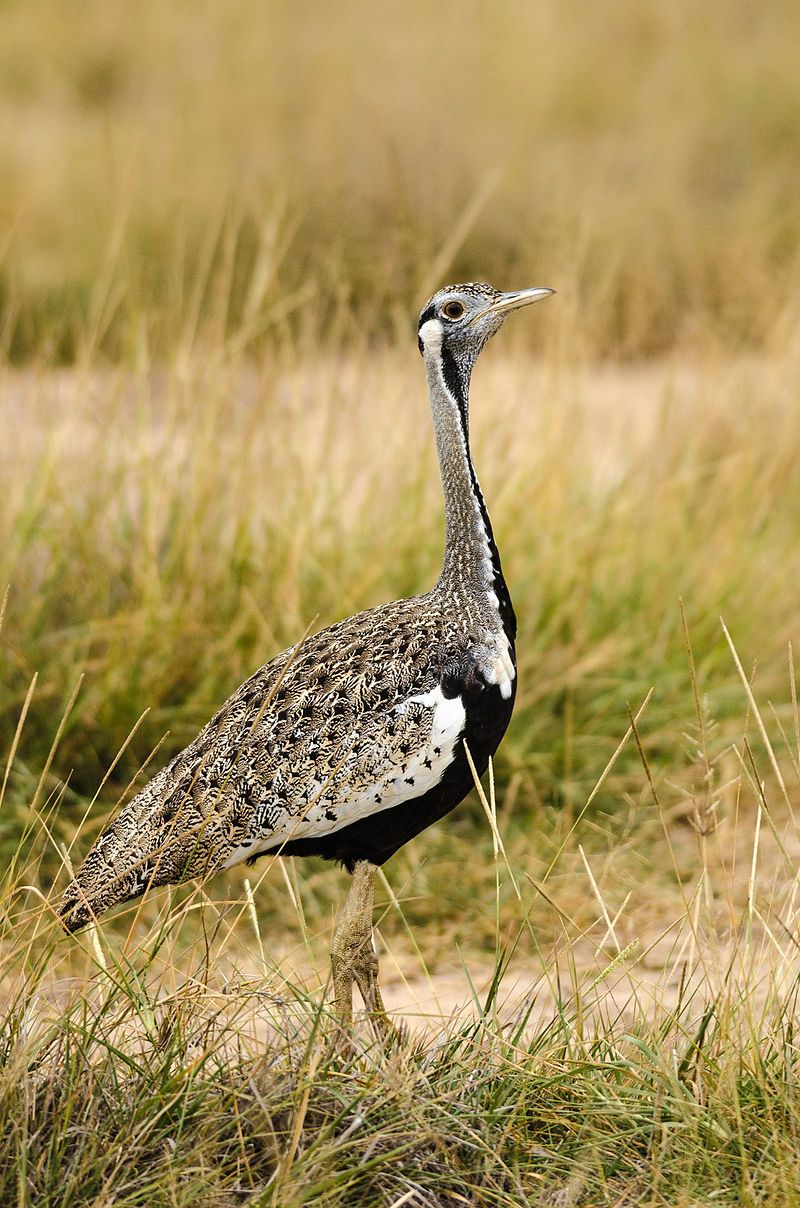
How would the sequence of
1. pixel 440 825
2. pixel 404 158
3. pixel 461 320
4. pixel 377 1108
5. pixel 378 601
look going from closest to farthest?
pixel 377 1108 < pixel 461 320 < pixel 440 825 < pixel 378 601 < pixel 404 158

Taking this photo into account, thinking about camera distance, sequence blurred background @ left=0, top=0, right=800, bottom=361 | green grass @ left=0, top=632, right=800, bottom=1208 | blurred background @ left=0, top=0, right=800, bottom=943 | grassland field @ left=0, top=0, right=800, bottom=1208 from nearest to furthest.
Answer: green grass @ left=0, top=632, right=800, bottom=1208, grassland field @ left=0, top=0, right=800, bottom=1208, blurred background @ left=0, top=0, right=800, bottom=943, blurred background @ left=0, top=0, right=800, bottom=361

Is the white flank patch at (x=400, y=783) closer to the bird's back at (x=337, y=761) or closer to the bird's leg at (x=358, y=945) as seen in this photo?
the bird's back at (x=337, y=761)

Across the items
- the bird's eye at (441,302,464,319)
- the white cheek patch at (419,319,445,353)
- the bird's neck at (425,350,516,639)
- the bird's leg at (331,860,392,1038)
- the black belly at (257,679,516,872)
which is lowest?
the bird's leg at (331,860,392,1038)

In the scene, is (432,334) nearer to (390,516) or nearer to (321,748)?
(321,748)

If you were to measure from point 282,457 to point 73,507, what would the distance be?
30.1 inches

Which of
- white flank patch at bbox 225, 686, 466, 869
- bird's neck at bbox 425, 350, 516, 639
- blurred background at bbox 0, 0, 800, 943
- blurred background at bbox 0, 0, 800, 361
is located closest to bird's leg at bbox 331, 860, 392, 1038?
white flank patch at bbox 225, 686, 466, 869

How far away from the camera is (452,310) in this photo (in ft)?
9.30

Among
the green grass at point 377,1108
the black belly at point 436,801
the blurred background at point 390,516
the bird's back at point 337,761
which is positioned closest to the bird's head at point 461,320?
the bird's back at point 337,761

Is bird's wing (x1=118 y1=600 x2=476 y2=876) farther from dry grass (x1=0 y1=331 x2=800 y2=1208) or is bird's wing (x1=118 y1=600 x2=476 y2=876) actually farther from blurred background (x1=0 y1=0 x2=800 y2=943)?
blurred background (x1=0 y1=0 x2=800 y2=943)

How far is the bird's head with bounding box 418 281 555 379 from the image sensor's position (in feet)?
9.23

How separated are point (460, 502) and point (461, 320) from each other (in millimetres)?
337

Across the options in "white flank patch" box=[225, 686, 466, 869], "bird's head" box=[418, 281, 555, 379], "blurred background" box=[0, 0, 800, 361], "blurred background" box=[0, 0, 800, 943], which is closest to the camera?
"white flank patch" box=[225, 686, 466, 869]

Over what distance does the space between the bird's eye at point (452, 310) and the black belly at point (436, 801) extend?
694mm

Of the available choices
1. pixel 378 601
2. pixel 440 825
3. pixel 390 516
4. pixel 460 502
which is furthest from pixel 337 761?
pixel 390 516
